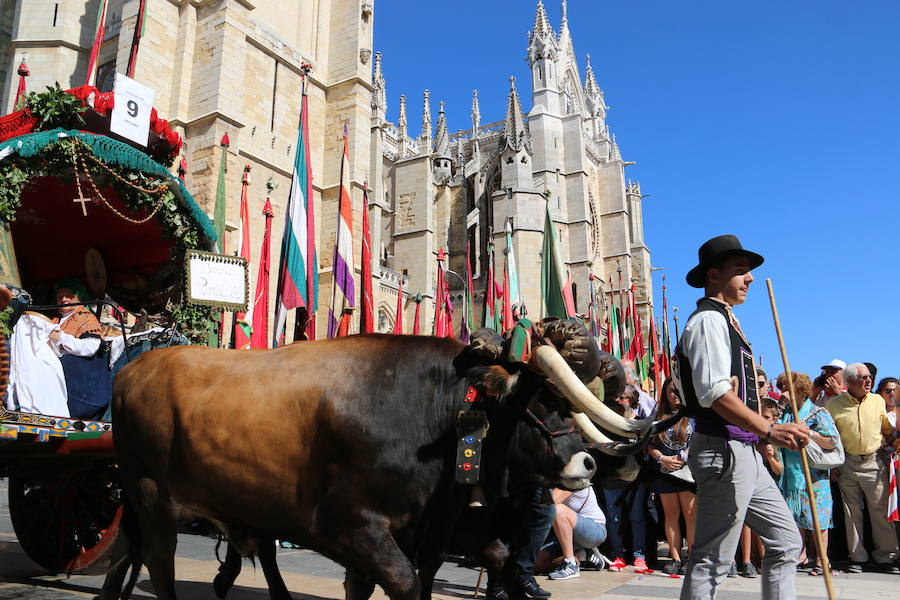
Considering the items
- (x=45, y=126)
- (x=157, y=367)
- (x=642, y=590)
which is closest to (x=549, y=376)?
(x=157, y=367)

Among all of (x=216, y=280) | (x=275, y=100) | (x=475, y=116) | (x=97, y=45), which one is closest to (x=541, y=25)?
(x=475, y=116)

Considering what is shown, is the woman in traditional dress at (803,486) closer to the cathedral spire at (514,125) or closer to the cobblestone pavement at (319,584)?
the cobblestone pavement at (319,584)

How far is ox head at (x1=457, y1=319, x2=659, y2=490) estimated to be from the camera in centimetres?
269

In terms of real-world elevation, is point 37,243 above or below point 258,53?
below

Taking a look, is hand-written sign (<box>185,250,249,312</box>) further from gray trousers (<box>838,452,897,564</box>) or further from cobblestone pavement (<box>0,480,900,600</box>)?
gray trousers (<box>838,452,897,564</box>)

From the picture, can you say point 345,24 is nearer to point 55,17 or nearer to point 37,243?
point 55,17

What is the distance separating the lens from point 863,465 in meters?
6.86

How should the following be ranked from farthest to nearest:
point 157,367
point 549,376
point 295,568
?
point 295,568 < point 157,367 < point 549,376

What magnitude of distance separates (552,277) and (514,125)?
2062 centimetres

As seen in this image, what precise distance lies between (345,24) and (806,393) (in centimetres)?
A: 1788

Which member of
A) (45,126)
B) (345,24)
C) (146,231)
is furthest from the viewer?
(345,24)

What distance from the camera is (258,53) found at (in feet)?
57.6

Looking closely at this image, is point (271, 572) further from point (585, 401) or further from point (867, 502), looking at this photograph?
point (867, 502)

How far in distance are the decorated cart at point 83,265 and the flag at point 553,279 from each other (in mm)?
9147
